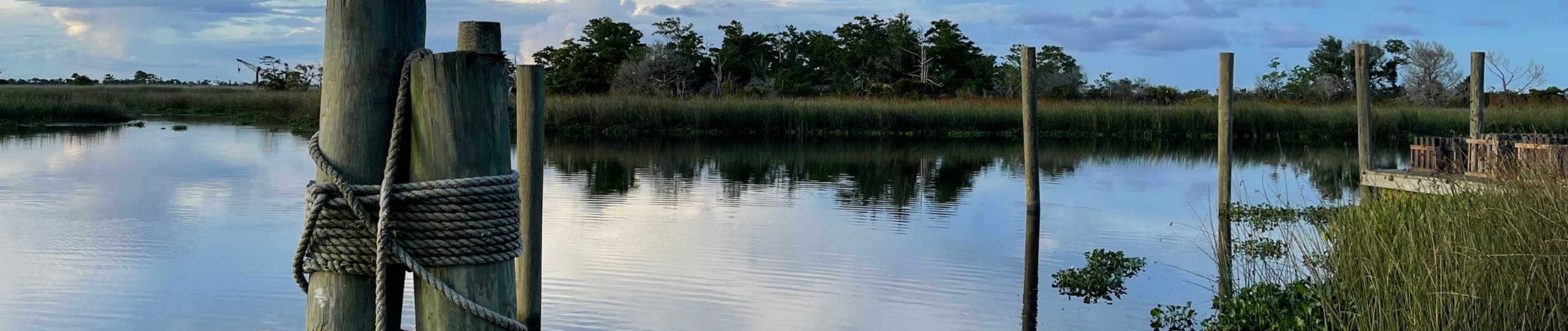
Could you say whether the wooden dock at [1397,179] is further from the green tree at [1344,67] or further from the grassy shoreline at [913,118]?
the green tree at [1344,67]

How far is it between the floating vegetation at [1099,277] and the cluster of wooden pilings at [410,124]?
5.52m

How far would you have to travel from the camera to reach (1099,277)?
26.9ft

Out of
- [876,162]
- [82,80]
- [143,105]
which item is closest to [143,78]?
[82,80]

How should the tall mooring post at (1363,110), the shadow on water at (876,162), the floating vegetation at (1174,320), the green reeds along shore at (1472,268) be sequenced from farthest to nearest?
the shadow on water at (876,162), the tall mooring post at (1363,110), the floating vegetation at (1174,320), the green reeds along shore at (1472,268)

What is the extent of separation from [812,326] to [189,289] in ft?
13.1

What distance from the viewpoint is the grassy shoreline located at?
31.0 m

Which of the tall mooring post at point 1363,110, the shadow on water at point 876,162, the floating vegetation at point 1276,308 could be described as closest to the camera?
the floating vegetation at point 1276,308

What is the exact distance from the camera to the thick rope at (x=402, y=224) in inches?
111

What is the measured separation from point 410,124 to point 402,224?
0.23 m

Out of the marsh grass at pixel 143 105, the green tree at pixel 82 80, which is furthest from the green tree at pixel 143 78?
the marsh grass at pixel 143 105

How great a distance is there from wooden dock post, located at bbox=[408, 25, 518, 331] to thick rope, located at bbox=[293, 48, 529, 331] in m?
0.02

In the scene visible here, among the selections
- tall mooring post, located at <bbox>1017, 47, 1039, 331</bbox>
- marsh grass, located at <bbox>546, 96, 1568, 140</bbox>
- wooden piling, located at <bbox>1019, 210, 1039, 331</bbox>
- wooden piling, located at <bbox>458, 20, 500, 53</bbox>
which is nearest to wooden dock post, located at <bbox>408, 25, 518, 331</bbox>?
wooden piling, located at <bbox>458, 20, 500, 53</bbox>

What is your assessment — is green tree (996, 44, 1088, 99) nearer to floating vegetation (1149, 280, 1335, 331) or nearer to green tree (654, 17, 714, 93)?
green tree (654, 17, 714, 93)

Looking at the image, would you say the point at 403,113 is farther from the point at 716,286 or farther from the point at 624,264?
the point at 624,264
